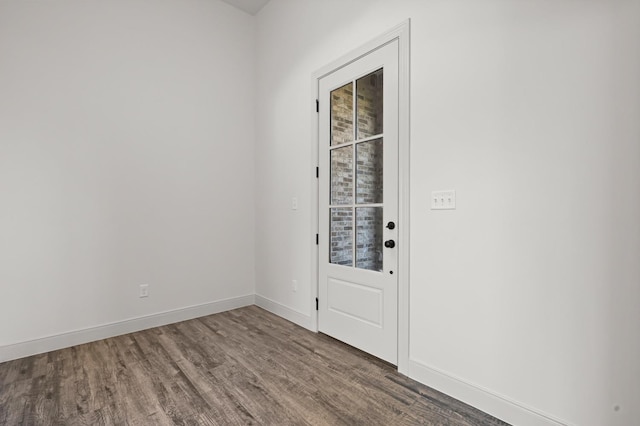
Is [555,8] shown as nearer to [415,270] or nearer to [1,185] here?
[415,270]

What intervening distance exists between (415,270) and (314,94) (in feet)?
6.16

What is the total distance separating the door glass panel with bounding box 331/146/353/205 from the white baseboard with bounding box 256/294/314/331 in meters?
1.20

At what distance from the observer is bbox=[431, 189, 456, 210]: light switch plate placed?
2.02m

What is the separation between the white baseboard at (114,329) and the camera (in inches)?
102

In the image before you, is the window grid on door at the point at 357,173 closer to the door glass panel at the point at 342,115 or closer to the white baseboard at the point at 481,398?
the door glass panel at the point at 342,115

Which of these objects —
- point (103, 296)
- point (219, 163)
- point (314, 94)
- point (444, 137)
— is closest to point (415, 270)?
point (444, 137)

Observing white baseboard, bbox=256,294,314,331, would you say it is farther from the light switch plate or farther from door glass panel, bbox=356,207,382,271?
the light switch plate

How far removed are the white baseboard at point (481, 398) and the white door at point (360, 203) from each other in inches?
10.5

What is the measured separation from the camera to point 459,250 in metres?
2.00

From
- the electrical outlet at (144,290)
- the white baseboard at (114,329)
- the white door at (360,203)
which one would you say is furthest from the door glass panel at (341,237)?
the electrical outlet at (144,290)

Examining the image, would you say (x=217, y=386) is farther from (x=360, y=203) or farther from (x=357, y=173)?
(x=357, y=173)

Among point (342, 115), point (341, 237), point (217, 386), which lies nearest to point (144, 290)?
point (217, 386)

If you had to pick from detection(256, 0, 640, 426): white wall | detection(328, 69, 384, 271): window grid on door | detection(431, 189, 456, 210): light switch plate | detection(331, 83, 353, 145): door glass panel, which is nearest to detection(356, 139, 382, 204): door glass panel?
detection(328, 69, 384, 271): window grid on door

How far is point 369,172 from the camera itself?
261cm
